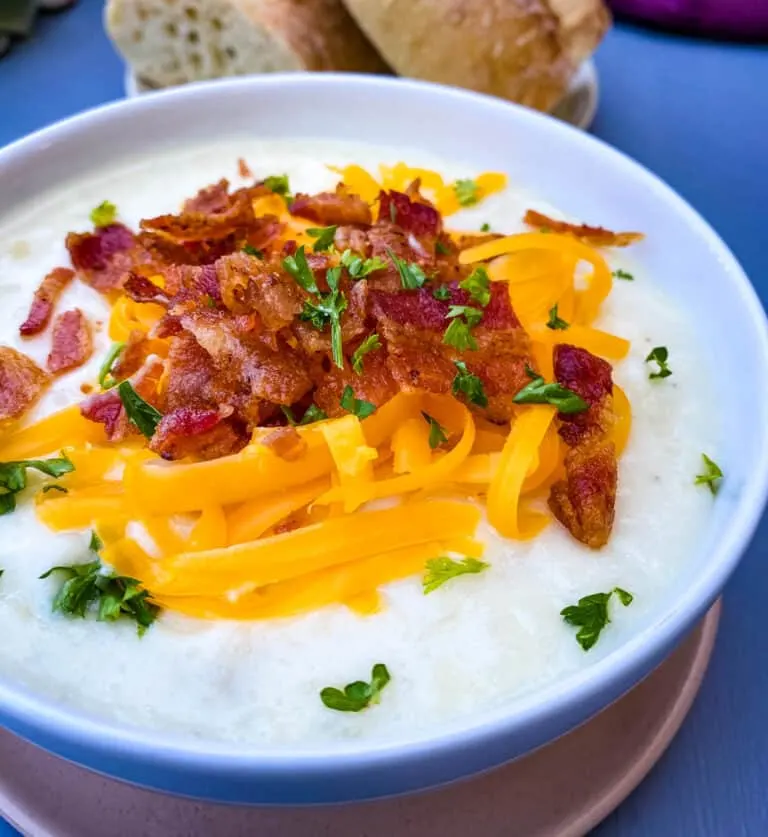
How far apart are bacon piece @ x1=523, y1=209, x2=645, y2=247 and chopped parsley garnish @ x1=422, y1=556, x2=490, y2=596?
0.98m

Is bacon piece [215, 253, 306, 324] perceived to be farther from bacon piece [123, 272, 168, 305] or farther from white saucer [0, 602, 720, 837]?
white saucer [0, 602, 720, 837]

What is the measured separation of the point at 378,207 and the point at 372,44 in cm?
139

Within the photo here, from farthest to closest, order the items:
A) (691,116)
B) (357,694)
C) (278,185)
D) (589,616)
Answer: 1. (691,116)
2. (278,185)
3. (589,616)
4. (357,694)

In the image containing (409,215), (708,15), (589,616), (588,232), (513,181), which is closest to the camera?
(589,616)

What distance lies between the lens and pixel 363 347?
1.70 metres

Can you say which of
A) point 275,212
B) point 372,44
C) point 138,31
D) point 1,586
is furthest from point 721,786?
point 138,31

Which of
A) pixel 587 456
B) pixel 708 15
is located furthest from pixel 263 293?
pixel 708 15

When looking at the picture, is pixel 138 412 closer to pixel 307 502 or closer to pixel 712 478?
pixel 307 502

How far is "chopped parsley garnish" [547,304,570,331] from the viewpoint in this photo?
6.31 feet

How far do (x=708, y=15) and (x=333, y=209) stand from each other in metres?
2.79

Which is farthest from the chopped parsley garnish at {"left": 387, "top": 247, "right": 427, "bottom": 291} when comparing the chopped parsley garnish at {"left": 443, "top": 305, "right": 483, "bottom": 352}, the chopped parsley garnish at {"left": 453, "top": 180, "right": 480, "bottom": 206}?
the chopped parsley garnish at {"left": 453, "top": 180, "right": 480, "bottom": 206}

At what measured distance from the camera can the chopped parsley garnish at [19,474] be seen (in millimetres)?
1640

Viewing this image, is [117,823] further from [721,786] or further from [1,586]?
[721,786]

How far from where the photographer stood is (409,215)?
6.88ft
